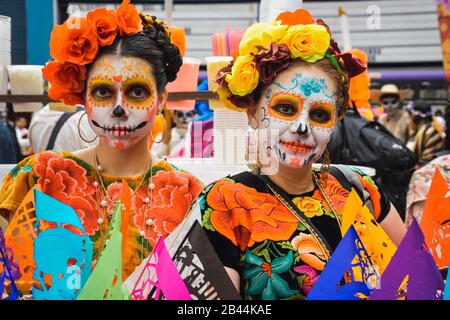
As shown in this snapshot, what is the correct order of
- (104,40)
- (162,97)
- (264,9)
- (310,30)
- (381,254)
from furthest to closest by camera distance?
(264,9), (162,97), (104,40), (310,30), (381,254)

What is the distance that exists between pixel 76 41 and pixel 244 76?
0.66 meters

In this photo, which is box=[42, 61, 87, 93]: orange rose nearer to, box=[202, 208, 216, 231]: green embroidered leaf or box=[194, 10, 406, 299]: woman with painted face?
box=[194, 10, 406, 299]: woman with painted face

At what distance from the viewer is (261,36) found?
2230 mm

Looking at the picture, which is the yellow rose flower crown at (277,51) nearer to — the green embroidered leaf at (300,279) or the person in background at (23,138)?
the green embroidered leaf at (300,279)

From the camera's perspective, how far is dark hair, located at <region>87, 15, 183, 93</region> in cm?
257

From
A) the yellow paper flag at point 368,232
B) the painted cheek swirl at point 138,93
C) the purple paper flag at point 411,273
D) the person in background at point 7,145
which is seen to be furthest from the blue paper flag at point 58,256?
the person in background at point 7,145

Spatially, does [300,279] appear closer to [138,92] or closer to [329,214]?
[329,214]

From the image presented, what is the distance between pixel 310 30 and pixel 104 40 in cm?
74

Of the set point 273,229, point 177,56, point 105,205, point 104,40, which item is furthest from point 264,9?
point 273,229

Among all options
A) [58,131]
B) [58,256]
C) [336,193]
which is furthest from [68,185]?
[58,131]

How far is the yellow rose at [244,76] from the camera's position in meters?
2.22

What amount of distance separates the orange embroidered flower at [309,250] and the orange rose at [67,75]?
3.23 feet

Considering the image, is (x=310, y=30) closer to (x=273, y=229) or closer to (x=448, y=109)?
(x=273, y=229)

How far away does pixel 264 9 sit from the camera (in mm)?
3268
